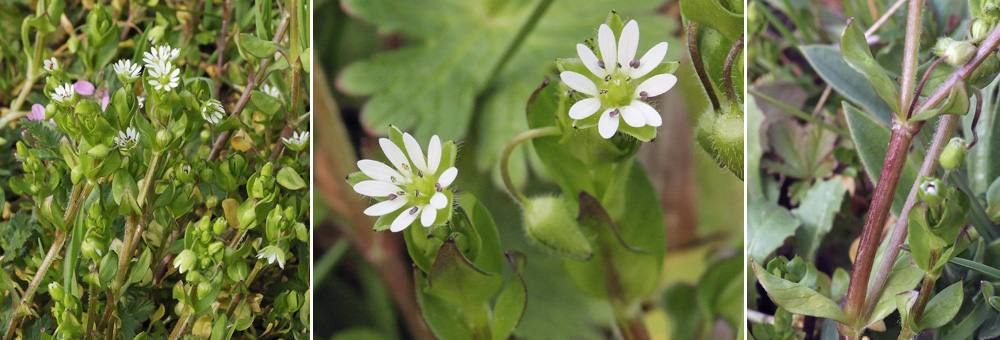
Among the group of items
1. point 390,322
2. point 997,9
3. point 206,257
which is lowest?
point 390,322

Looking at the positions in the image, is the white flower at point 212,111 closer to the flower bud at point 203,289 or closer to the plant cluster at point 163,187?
the plant cluster at point 163,187

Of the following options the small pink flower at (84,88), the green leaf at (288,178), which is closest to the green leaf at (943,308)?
the green leaf at (288,178)

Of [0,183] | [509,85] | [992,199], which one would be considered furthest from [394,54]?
[992,199]

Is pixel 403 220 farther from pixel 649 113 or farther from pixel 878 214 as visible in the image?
pixel 878 214

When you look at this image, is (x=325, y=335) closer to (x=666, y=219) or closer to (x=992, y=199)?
(x=666, y=219)

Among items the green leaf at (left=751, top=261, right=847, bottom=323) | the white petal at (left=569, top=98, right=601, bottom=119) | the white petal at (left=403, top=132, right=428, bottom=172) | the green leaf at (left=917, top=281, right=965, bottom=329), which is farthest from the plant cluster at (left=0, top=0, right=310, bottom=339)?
the green leaf at (left=917, top=281, right=965, bottom=329)

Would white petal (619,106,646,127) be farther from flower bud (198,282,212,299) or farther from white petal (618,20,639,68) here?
flower bud (198,282,212,299)
